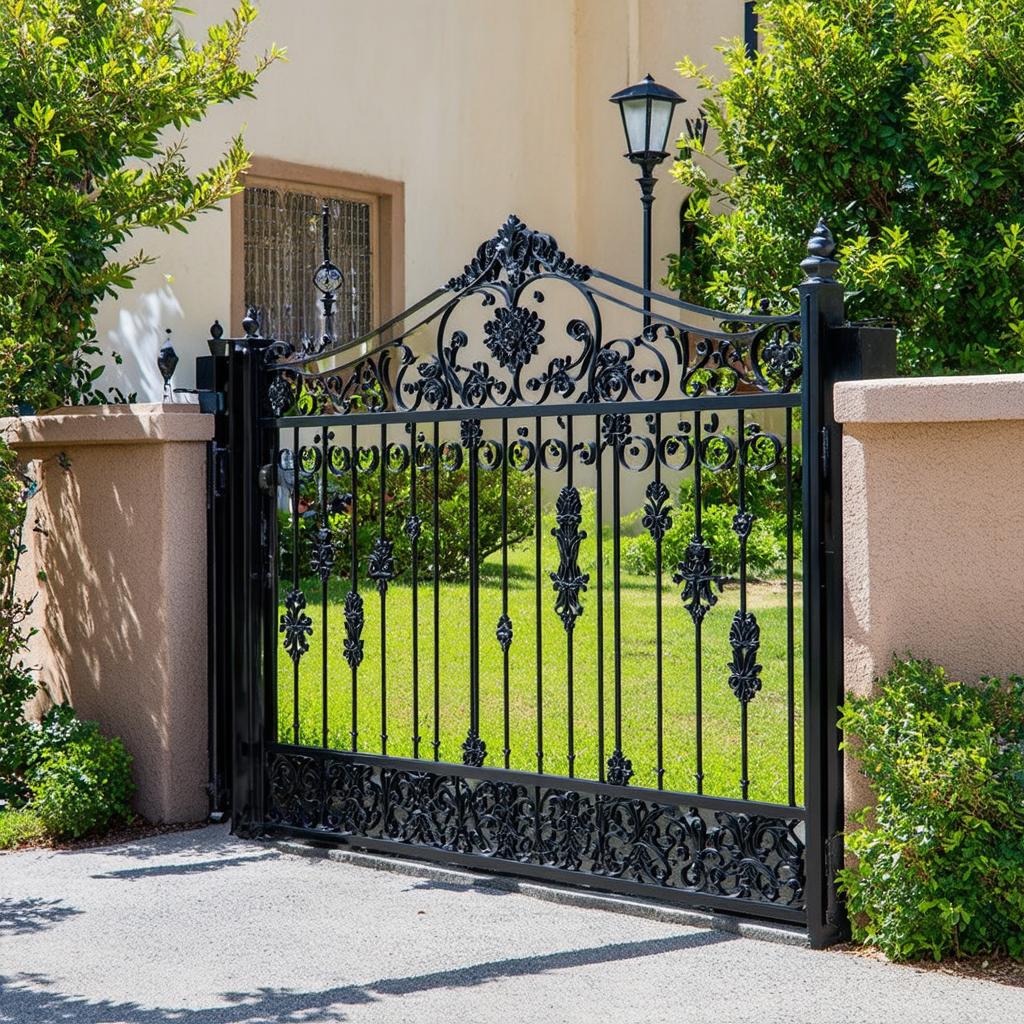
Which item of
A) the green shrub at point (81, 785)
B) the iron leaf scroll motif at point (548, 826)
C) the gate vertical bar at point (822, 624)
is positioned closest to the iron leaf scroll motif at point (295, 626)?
the iron leaf scroll motif at point (548, 826)

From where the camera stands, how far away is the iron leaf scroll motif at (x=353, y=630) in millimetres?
5824

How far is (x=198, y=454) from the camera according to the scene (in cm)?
638

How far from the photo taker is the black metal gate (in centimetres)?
469

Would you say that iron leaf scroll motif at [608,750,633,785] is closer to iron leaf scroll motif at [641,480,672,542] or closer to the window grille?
iron leaf scroll motif at [641,480,672,542]

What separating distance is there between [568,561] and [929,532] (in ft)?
4.22

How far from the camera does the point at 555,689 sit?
848 centimetres

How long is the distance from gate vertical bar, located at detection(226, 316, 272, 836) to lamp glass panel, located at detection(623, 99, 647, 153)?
433 centimetres

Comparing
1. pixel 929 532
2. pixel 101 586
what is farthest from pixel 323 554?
pixel 929 532

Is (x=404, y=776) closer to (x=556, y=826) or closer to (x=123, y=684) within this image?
(x=556, y=826)

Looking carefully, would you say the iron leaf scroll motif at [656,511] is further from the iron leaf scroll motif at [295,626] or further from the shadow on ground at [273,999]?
the iron leaf scroll motif at [295,626]

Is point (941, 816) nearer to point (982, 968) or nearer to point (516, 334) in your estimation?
point (982, 968)

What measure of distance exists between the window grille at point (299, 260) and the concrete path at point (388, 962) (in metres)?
6.76

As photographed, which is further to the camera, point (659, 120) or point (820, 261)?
point (659, 120)

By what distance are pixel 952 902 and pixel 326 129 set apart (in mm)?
9150
